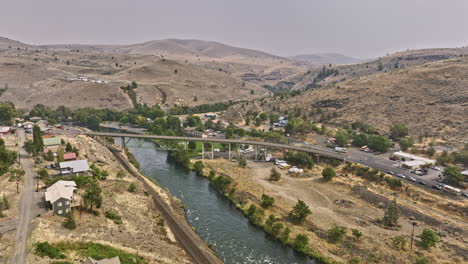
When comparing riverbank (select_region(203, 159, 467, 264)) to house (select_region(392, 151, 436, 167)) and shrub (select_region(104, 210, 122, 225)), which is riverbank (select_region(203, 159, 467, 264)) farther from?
shrub (select_region(104, 210, 122, 225))

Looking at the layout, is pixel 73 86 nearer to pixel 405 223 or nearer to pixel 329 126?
pixel 329 126

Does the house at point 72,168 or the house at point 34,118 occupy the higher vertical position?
the house at point 34,118

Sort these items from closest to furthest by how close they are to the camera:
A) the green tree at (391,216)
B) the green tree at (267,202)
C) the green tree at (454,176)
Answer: the green tree at (391,216)
the green tree at (267,202)
the green tree at (454,176)

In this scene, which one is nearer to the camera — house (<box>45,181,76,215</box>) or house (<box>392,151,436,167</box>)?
house (<box>45,181,76,215</box>)

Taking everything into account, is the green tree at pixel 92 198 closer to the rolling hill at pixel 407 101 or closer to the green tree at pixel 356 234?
the green tree at pixel 356 234

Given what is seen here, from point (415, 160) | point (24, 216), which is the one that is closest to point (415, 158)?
point (415, 160)

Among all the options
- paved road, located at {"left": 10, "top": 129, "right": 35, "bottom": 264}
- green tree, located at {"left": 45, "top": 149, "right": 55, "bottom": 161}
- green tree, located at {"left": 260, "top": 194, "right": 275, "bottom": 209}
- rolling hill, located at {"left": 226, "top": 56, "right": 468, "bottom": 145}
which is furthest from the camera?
rolling hill, located at {"left": 226, "top": 56, "right": 468, "bottom": 145}

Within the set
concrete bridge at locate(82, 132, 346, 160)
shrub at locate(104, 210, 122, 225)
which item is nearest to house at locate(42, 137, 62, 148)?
concrete bridge at locate(82, 132, 346, 160)

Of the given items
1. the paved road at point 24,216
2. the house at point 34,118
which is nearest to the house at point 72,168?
the paved road at point 24,216
